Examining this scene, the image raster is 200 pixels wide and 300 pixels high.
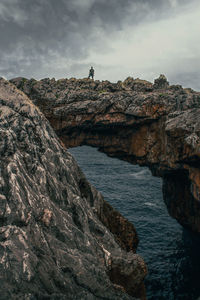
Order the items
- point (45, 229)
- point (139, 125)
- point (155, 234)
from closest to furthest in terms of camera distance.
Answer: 1. point (45, 229)
2. point (155, 234)
3. point (139, 125)

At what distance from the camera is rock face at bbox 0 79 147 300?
764cm

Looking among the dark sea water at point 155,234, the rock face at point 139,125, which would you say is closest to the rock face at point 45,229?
the dark sea water at point 155,234

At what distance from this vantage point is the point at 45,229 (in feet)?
31.7

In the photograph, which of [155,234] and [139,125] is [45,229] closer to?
[155,234]

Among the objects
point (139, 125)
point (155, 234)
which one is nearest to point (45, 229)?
point (155, 234)

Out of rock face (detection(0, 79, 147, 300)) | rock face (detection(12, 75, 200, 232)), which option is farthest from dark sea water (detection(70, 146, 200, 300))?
rock face (detection(0, 79, 147, 300))

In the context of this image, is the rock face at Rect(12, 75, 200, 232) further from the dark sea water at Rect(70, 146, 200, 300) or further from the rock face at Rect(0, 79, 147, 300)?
the rock face at Rect(0, 79, 147, 300)

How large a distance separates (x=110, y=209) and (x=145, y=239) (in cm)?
1951

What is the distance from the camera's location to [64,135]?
197 feet

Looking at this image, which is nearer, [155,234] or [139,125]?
[155,234]

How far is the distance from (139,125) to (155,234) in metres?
23.6

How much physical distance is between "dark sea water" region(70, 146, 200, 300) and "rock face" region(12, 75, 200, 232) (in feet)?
10.2

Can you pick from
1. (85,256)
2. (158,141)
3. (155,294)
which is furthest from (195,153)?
(158,141)

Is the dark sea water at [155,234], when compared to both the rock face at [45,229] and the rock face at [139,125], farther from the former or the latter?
the rock face at [45,229]
